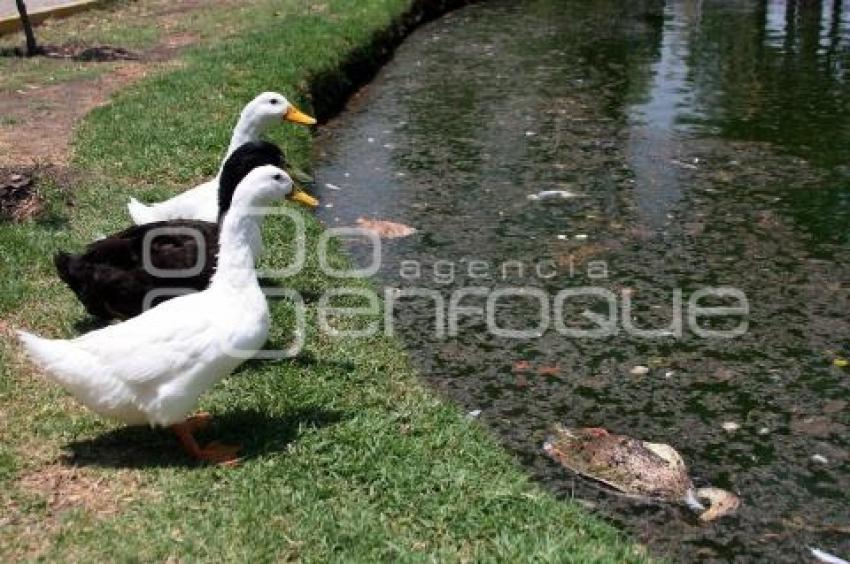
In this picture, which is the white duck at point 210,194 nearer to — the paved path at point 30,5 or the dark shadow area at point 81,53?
the dark shadow area at point 81,53

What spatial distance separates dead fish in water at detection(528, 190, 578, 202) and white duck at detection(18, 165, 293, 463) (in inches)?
157

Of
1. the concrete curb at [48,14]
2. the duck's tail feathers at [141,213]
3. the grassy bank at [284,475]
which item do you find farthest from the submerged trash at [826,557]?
the concrete curb at [48,14]

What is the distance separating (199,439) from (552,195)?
423 centimetres

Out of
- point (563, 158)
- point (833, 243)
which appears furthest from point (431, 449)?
point (563, 158)

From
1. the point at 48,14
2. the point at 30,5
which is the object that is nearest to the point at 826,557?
the point at 48,14

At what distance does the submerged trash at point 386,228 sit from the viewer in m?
7.01

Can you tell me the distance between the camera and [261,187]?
13.9 feet

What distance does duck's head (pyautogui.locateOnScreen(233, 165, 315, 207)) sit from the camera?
13.8 feet

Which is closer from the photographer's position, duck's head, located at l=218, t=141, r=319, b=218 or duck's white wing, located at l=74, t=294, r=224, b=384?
duck's white wing, located at l=74, t=294, r=224, b=384

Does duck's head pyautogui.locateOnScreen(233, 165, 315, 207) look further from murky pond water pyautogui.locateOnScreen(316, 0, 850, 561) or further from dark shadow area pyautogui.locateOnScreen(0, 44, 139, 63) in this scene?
dark shadow area pyautogui.locateOnScreen(0, 44, 139, 63)

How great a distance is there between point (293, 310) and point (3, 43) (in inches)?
314

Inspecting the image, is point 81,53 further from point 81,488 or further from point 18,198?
point 81,488

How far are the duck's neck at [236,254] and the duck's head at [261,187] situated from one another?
0.22ft

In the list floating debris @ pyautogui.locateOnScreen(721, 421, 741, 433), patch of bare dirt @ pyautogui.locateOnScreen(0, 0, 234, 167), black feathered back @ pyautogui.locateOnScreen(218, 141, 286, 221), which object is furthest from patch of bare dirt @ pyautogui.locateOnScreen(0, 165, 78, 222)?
floating debris @ pyautogui.locateOnScreen(721, 421, 741, 433)
